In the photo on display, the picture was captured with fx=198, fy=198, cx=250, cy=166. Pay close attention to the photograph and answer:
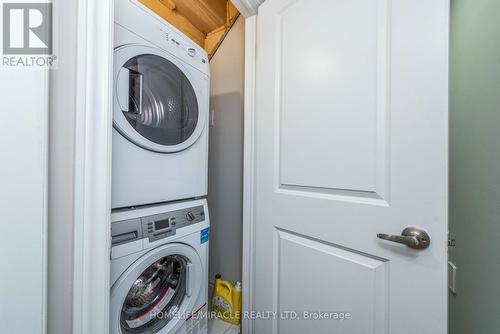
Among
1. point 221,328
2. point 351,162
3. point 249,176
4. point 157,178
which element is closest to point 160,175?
point 157,178

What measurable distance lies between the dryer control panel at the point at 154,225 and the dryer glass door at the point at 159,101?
32 centimetres

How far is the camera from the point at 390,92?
2.26ft

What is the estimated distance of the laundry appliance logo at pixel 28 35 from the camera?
1.67ft

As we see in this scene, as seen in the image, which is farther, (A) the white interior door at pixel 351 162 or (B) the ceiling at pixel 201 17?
(B) the ceiling at pixel 201 17

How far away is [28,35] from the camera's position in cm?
54

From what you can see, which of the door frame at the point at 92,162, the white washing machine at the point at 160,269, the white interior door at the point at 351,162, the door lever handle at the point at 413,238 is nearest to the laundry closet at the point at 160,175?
the white washing machine at the point at 160,269

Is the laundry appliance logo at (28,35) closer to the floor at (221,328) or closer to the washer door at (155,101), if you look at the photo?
the washer door at (155,101)

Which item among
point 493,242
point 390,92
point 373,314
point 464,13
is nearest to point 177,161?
point 390,92

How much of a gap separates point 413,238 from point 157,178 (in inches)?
37.0

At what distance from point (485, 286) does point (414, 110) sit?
26.8 inches

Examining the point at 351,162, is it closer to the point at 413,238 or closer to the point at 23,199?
the point at 413,238

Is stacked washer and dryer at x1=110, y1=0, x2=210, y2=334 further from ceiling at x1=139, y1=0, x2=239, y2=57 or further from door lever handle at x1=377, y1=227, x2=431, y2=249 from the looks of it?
door lever handle at x1=377, y1=227, x2=431, y2=249

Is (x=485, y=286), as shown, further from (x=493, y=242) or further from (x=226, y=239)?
(x=226, y=239)

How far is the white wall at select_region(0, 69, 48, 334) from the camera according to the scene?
1.61ft
